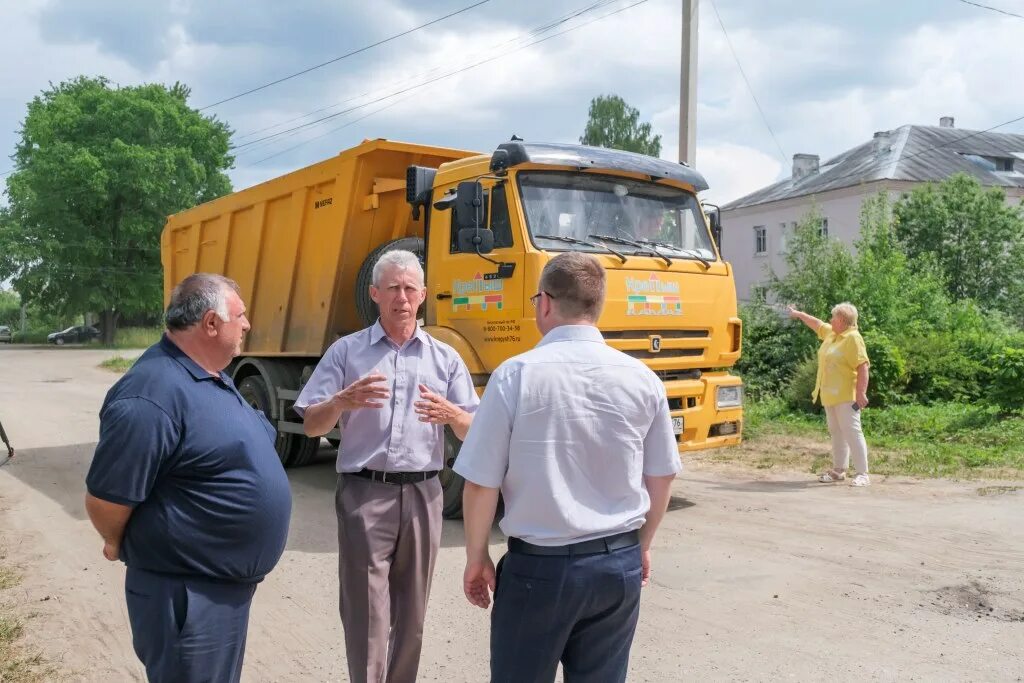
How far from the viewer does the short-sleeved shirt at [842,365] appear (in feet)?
27.8

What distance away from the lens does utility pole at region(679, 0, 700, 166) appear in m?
12.5

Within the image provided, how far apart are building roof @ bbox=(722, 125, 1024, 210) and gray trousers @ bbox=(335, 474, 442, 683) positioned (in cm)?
3537

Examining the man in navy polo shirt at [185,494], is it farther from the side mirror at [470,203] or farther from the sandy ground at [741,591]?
the side mirror at [470,203]

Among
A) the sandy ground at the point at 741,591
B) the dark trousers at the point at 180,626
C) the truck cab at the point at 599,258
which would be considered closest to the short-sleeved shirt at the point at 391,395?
the dark trousers at the point at 180,626

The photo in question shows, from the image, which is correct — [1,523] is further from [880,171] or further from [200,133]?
[200,133]

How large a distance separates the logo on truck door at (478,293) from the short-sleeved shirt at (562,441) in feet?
13.0

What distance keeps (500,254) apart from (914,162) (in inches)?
1416

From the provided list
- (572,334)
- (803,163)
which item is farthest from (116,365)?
(803,163)

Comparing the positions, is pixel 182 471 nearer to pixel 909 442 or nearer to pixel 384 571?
pixel 384 571

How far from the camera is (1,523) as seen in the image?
7082 mm

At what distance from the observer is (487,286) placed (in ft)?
21.8

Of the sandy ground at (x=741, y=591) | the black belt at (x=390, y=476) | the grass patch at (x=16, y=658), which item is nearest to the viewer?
the black belt at (x=390, y=476)

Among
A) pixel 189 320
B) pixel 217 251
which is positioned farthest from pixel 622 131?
pixel 189 320

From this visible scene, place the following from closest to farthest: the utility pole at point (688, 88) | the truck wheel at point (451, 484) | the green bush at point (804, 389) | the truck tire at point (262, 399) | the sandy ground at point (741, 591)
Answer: the sandy ground at point (741, 591) < the truck wheel at point (451, 484) < the truck tire at point (262, 399) < the utility pole at point (688, 88) < the green bush at point (804, 389)
